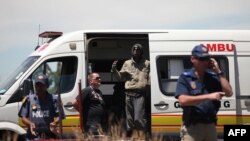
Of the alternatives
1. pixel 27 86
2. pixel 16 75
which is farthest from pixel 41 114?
pixel 16 75

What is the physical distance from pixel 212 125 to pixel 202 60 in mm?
662

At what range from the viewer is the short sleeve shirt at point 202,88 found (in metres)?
4.46

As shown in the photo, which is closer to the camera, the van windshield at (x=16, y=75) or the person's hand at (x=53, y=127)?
the person's hand at (x=53, y=127)

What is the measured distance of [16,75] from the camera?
25.9 feet

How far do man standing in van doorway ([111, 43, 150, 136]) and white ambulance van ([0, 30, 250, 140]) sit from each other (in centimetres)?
18

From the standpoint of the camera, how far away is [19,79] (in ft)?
25.5

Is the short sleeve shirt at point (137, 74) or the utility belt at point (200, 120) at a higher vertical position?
the short sleeve shirt at point (137, 74)

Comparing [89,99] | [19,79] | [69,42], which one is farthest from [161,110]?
[19,79]

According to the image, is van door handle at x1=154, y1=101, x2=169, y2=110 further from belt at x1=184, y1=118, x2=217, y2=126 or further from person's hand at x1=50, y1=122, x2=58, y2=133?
belt at x1=184, y1=118, x2=217, y2=126

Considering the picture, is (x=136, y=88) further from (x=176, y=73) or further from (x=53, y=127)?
(x=53, y=127)

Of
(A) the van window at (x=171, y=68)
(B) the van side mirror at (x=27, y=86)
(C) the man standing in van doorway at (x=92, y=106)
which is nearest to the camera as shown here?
(C) the man standing in van doorway at (x=92, y=106)

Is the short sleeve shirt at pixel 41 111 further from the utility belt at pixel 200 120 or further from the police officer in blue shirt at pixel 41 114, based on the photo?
the utility belt at pixel 200 120

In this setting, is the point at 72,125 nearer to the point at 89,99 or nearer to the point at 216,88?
the point at 89,99

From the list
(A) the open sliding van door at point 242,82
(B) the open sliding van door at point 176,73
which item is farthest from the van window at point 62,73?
(A) the open sliding van door at point 242,82
